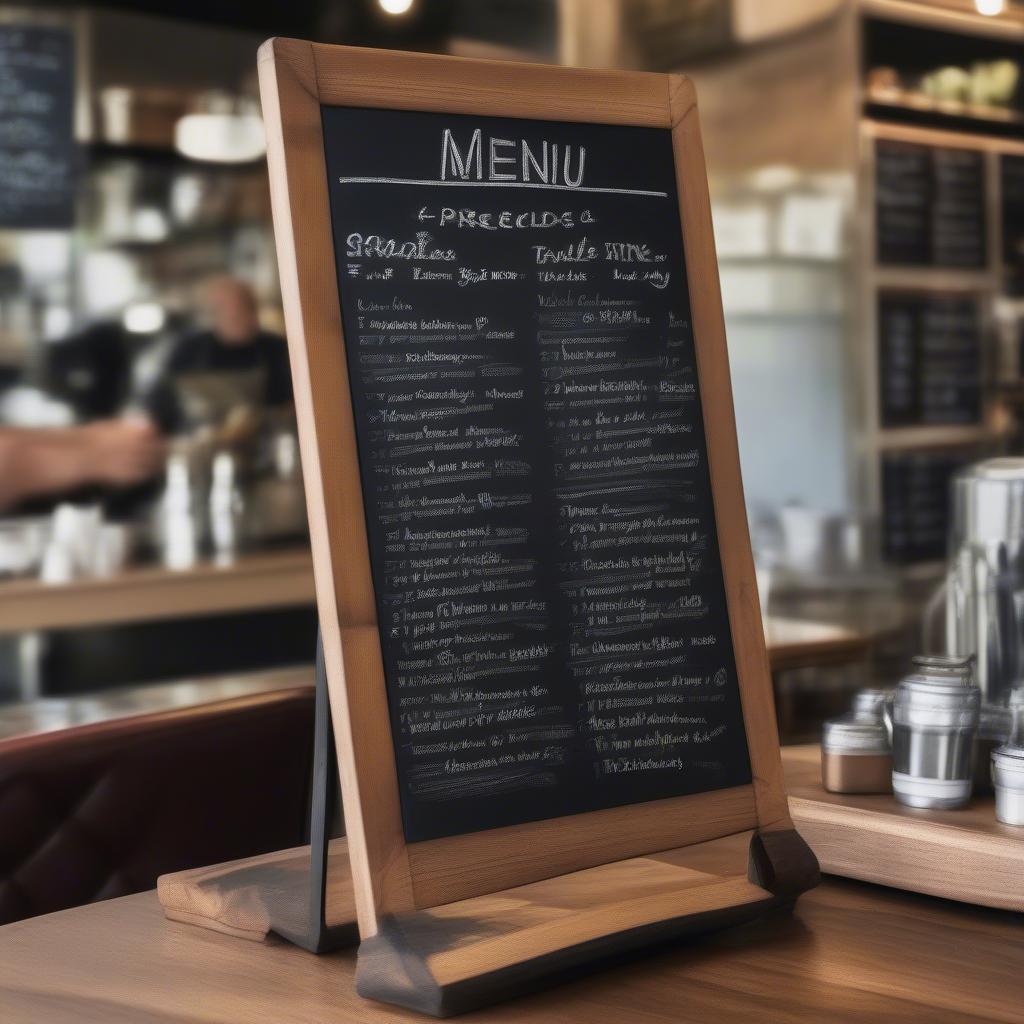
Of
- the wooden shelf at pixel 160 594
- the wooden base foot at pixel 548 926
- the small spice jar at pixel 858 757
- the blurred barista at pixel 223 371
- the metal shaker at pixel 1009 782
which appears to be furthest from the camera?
the blurred barista at pixel 223 371

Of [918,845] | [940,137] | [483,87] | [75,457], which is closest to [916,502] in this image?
[940,137]

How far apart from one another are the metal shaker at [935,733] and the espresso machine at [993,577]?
180 mm

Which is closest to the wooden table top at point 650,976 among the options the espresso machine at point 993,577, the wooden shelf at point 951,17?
the espresso machine at point 993,577

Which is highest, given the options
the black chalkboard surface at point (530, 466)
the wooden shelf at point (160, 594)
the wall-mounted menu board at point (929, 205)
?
the wall-mounted menu board at point (929, 205)

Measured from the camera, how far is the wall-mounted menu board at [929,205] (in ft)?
15.0

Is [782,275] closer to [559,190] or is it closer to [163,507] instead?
[163,507]

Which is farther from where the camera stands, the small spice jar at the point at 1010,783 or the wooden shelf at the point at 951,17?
the wooden shelf at the point at 951,17

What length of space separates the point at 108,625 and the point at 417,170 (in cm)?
325

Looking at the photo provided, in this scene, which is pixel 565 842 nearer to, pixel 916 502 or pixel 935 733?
pixel 935 733

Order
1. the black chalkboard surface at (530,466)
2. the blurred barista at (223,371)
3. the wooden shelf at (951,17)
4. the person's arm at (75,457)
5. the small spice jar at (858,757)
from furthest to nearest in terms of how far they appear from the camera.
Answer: the wooden shelf at (951,17), the blurred barista at (223,371), the person's arm at (75,457), the small spice jar at (858,757), the black chalkboard surface at (530,466)

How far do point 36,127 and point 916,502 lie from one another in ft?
9.55

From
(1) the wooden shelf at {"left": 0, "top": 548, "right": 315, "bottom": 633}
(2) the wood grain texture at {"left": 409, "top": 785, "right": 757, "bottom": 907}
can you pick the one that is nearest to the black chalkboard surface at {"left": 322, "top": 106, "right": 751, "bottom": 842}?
(2) the wood grain texture at {"left": 409, "top": 785, "right": 757, "bottom": 907}

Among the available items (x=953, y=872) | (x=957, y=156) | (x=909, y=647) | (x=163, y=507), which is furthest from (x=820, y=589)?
(x=953, y=872)

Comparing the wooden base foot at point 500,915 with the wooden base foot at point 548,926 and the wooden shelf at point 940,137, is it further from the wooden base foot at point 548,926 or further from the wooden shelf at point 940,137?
the wooden shelf at point 940,137
